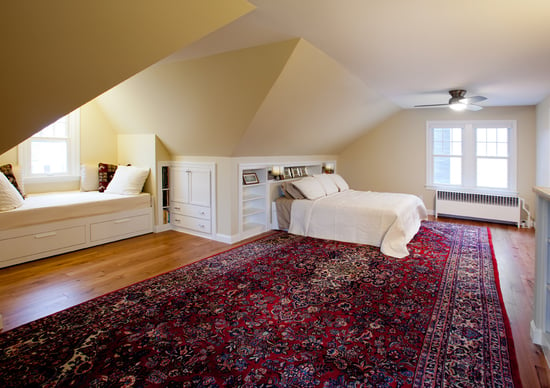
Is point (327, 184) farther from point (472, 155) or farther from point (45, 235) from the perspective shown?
point (45, 235)

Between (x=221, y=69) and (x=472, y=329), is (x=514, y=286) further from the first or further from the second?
(x=221, y=69)

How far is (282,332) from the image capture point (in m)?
2.31

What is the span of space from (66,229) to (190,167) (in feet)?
5.96

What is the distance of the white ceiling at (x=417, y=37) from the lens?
2.21 m

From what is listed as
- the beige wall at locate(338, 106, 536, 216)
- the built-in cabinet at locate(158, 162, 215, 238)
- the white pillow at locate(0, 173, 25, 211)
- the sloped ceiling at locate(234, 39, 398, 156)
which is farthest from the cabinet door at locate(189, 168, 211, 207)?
the beige wall at locate(338, 106, 536, 216)

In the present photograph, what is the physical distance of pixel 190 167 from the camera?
5059mm

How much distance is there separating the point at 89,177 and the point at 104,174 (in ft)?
0.74

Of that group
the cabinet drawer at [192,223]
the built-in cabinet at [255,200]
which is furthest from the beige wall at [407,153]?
the cabinet drawer at [192,223]

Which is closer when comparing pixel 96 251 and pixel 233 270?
pixel 233 270

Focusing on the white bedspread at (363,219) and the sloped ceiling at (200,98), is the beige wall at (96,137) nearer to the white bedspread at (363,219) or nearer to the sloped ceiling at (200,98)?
the sloped ceiling at (200,98)

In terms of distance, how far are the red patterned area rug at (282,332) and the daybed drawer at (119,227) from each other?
5.44ft

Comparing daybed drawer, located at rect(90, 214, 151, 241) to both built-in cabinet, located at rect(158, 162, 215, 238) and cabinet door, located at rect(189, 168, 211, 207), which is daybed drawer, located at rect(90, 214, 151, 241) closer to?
built-in cabinet, located at rect(158, 162, 215, 238)

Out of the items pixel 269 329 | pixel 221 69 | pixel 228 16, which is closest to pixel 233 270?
pixel 269 329

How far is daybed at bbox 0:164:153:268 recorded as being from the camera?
11.9 feet
